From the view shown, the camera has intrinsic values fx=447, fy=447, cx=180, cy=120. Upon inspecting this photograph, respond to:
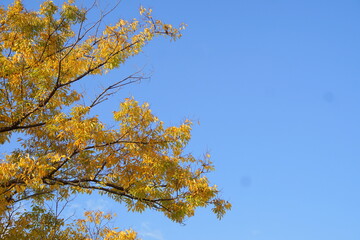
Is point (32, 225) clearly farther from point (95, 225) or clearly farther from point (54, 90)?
point (54, 90)

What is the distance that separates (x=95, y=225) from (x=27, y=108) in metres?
4.32

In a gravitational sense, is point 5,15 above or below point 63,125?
above

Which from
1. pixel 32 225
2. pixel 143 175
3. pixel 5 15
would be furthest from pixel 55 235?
pixel 5 15

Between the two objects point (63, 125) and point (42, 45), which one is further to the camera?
point (42, 45)

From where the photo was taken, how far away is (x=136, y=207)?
31.2ft

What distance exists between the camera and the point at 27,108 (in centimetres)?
947

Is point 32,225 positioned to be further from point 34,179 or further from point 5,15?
point 5,15

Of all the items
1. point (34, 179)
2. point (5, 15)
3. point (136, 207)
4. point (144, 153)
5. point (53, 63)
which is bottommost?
point (34, 179)

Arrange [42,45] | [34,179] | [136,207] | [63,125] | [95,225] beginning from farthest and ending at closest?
[95,225]
[42,45]
[136,207]
[63,125]
[34,179]

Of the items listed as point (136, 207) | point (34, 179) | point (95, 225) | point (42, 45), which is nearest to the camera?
point (34, 179)

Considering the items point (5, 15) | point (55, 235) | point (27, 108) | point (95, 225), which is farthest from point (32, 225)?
point (5, 15)

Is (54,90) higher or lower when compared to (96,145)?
higher

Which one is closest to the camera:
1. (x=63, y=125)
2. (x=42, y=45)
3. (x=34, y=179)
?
(x=34, y=179)

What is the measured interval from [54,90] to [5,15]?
289 centimetres
